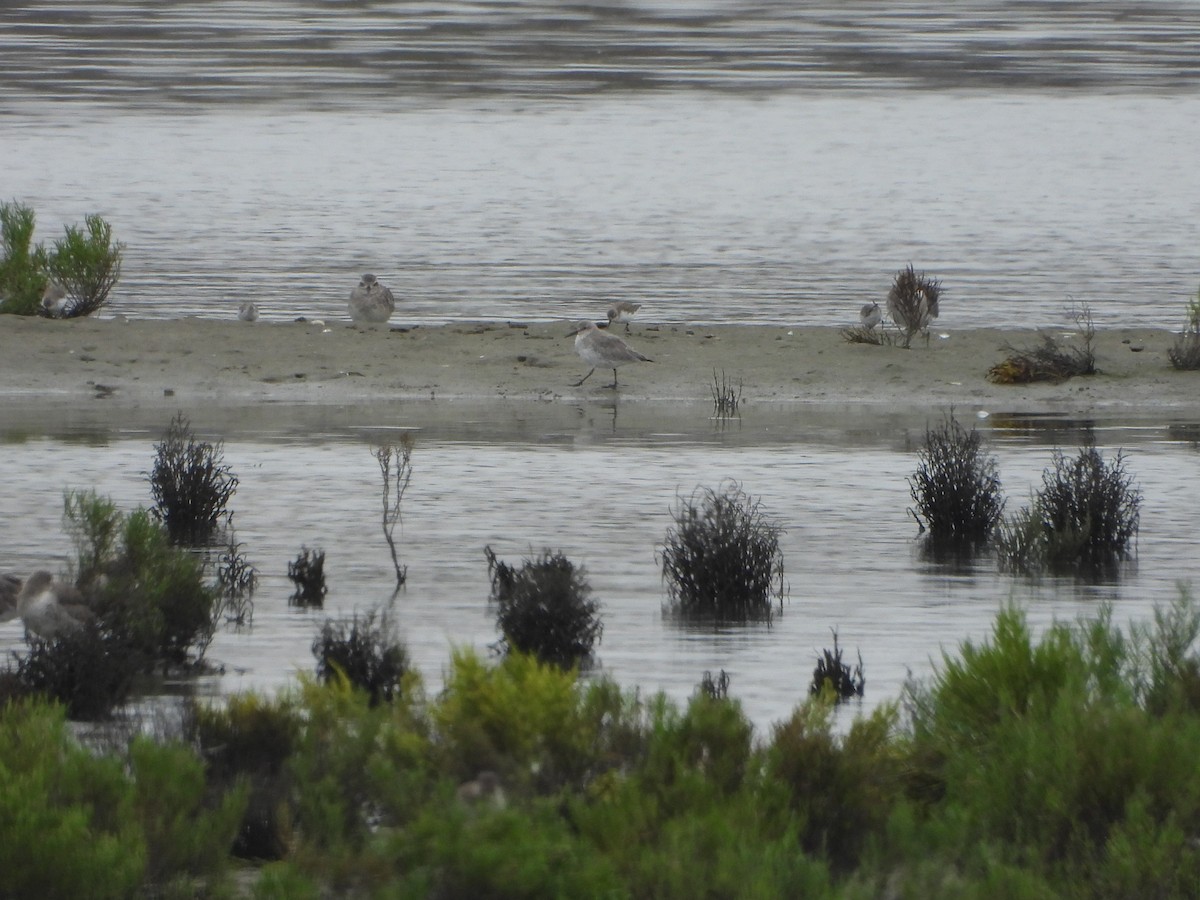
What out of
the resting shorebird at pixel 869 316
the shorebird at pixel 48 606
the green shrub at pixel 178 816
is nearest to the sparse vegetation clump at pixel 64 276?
the resting shorebird at pixel 869 316

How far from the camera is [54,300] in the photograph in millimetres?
21562

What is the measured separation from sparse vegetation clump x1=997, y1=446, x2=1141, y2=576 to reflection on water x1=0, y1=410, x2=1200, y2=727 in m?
0.19

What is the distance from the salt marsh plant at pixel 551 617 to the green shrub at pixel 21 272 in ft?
43.7

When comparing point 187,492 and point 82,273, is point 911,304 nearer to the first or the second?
point 82,273

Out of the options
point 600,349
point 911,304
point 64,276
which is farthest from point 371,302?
point 911,304

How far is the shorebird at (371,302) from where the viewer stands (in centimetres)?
2120

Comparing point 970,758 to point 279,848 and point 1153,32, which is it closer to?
point 279,848

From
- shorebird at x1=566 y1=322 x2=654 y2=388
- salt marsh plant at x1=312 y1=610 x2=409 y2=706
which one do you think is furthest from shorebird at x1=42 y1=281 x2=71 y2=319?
salt marsh plant at x1=312 y1=610 x2=409 y2=706

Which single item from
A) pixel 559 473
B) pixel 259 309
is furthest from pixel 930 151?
pixel 559 473

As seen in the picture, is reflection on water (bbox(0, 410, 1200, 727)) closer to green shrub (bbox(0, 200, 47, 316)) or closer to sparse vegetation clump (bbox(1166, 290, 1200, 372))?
sparse vegetation clump (bbox(1166, 290, 1200, 372))

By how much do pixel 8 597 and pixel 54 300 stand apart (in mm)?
12440

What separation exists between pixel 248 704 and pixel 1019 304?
19097mm

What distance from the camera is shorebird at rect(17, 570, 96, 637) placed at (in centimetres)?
870

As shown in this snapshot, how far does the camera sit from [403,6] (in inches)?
3265
